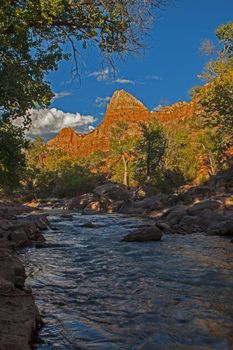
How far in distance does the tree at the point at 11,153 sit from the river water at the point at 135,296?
3704 mm

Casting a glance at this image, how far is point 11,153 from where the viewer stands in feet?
52.8

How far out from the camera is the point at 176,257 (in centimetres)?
1307

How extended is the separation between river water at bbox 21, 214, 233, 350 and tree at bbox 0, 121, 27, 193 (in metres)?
3.70

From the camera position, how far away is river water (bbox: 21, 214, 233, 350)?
5.69 metres

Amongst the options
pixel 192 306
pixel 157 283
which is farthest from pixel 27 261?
pixel 192 306

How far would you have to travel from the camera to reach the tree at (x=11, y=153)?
15656 mm

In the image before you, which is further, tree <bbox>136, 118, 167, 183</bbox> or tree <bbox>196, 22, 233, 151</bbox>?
tree <bbox>136, 118, 167, 183</bbox>

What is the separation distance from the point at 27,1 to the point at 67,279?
270 inches

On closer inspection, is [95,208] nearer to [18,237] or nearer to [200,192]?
A: [200,192]

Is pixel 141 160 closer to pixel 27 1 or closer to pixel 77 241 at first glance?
pixel 77 241

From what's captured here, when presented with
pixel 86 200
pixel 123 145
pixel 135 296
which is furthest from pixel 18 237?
pixel 123 145

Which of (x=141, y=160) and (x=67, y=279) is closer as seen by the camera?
(x=67, y=279)

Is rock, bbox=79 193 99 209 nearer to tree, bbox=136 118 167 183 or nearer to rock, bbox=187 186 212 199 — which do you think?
tree, bbox=136 118 167 183

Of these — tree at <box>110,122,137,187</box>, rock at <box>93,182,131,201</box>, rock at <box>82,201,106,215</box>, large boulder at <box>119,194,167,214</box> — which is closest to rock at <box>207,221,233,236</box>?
large boulder at <box>119,194,167,214</box>
